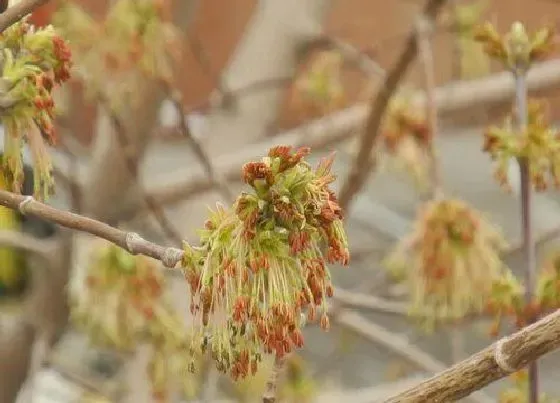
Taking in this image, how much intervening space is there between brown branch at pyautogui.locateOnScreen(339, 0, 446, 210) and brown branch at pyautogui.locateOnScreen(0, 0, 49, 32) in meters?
0.39

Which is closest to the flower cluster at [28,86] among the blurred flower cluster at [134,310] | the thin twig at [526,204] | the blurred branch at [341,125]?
the thin twig at [526,204]

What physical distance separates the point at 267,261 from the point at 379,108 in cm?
41

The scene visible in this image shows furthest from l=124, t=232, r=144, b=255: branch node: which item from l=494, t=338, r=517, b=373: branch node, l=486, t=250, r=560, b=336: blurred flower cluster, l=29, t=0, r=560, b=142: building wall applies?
l=29, t=0, r=560, b=142: building wall

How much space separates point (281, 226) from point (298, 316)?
27mm

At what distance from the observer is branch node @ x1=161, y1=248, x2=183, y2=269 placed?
9.0 inches

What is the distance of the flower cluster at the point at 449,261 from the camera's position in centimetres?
58

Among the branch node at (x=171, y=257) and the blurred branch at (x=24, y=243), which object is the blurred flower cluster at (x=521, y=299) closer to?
the branch node at (x=171, y=257)

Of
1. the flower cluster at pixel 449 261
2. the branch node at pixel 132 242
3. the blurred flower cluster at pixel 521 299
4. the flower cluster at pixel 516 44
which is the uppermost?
the flower cluster at pixel 449 261

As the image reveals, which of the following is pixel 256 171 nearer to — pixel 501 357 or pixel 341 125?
pixel 501 357

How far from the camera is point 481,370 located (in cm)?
23

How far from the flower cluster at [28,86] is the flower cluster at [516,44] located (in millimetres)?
202

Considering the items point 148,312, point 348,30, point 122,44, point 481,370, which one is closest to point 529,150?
point 481,370

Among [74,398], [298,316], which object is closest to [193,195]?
[74,398]

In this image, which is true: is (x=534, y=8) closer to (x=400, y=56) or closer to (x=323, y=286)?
(x=400, y=56)
